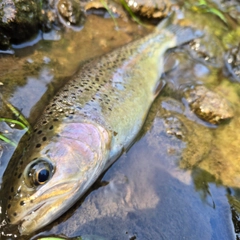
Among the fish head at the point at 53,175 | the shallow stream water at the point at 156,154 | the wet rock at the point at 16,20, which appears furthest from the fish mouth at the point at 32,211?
the wet rock at the point at 16,20

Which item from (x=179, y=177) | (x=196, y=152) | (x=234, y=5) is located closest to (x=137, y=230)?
(x=179, y=177)

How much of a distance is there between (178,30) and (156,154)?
2.02 m

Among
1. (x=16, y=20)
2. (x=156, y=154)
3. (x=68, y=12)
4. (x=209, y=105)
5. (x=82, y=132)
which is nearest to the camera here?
(x=82, y=132)

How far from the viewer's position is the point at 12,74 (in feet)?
9.43

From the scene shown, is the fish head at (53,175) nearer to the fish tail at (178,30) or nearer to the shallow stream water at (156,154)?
the shallow stream water at (156,154)

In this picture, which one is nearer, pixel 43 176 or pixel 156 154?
pixel 43 176

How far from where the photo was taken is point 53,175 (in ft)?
7.06

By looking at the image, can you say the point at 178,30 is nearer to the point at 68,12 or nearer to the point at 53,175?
the point at 68,12

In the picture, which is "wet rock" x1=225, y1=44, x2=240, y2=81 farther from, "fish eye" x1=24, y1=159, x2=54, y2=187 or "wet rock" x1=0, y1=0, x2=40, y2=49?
"fish eye" x1=24, y1=159, x2=54, y2=187

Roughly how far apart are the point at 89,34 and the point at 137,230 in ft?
7.90

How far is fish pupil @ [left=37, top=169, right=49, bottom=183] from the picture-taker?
2.10 metres

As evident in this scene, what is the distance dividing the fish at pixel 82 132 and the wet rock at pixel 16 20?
0.74 metres

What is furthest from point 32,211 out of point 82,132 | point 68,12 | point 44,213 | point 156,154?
point 68,12

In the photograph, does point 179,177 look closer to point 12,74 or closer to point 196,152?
point 196,152
